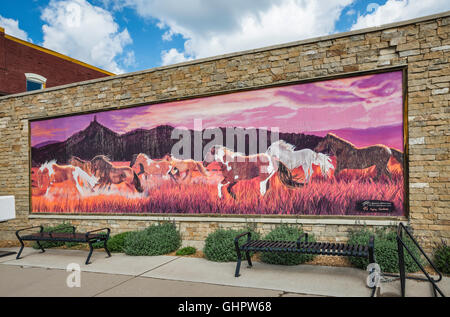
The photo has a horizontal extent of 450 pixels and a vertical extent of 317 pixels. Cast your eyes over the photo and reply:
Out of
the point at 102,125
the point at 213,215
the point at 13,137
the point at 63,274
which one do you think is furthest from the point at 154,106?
the point at 13,137

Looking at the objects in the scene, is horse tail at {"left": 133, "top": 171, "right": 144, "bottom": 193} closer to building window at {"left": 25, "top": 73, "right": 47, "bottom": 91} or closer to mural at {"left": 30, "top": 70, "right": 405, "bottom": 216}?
mural at {"left": 30, "top": 70, "right": 405, "bottom": 216}

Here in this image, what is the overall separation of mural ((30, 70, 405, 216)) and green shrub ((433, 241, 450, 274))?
836mm

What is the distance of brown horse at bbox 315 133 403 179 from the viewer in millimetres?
6508

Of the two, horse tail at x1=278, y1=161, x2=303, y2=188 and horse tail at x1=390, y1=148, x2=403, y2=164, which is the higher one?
horse tail at x1=390, y1=148, x2=403, y2=164

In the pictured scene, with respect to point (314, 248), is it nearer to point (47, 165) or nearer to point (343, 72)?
point (343, 72)

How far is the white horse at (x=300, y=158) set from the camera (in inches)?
275

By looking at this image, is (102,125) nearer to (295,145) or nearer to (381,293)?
(295,145)

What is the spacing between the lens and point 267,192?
7.41 metres

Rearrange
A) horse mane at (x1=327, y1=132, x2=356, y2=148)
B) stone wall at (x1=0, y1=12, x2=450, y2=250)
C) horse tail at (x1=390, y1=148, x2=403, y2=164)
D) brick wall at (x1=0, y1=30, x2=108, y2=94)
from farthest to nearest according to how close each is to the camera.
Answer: brick wall at (x1=0, y1=30, x2=108, y2=94)
horse mane at (x1=327, y1=132, x2=356, y2=148)
horse tail at (x1=390, y1=148, x2=403, y2=164)
stone wall at (x1=0, y1=12, x2=450, y2=250)

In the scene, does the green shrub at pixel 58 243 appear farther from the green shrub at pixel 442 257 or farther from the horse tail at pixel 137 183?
the green shrub at pixel 442 257

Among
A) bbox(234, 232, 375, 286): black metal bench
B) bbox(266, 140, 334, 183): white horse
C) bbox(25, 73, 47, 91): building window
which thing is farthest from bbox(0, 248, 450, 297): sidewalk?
bbox(25, 73, 47, 91): building window

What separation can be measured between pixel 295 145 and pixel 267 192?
117cm

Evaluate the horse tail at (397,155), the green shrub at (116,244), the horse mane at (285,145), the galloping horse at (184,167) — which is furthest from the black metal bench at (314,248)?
the green shrub at (116,244)

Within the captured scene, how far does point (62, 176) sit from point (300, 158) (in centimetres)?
681
